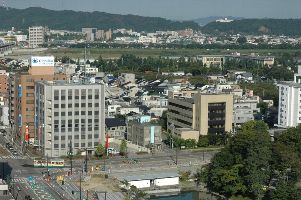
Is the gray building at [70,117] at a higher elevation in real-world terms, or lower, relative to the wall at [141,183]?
higher

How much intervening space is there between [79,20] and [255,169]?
9222 centimetres

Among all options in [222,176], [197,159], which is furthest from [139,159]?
[222,176]

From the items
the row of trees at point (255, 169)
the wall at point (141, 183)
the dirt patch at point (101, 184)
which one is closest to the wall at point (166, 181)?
the wall at point (141, 183)

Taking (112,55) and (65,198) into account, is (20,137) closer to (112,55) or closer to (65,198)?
(65,198)

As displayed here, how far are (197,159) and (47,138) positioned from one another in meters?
3.99

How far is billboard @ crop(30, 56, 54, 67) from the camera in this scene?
65.7 ft

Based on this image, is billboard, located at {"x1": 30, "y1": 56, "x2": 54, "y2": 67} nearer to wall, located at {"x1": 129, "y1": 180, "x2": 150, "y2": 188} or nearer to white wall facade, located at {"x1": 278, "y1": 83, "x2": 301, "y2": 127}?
wall, located at {"x1": 129, "y1": 180, "x2": 150, "y2": 188}

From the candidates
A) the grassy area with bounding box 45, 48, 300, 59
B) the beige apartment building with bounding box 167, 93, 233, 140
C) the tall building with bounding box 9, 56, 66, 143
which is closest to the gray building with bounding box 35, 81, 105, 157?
the tall building with bounding box 9, 56, 66, 143

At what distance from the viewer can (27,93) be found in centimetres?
1955

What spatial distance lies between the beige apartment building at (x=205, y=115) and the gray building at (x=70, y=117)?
2.88 meters

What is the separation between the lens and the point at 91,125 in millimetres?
17938

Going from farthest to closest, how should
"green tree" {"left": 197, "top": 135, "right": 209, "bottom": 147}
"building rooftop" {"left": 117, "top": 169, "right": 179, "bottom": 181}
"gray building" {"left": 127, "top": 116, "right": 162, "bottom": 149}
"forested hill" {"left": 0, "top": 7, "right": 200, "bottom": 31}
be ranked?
"forested hill" {"left": 0, "top": 7, "right": 200, "bottom": 31} < "green tree" {"left": 197, "top": 135, "right": 209, "bottom": 147} < "gray building" {"left": 127, "top": 116, "right": 162, "bottom": 149} < "building rooftop" {"left": 117, "top": 169, "right": 179, "bottom": 181}

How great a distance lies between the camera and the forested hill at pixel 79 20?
96.0m

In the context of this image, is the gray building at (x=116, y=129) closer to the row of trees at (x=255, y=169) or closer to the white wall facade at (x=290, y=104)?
the white wall facade at (x=290, y=104)
